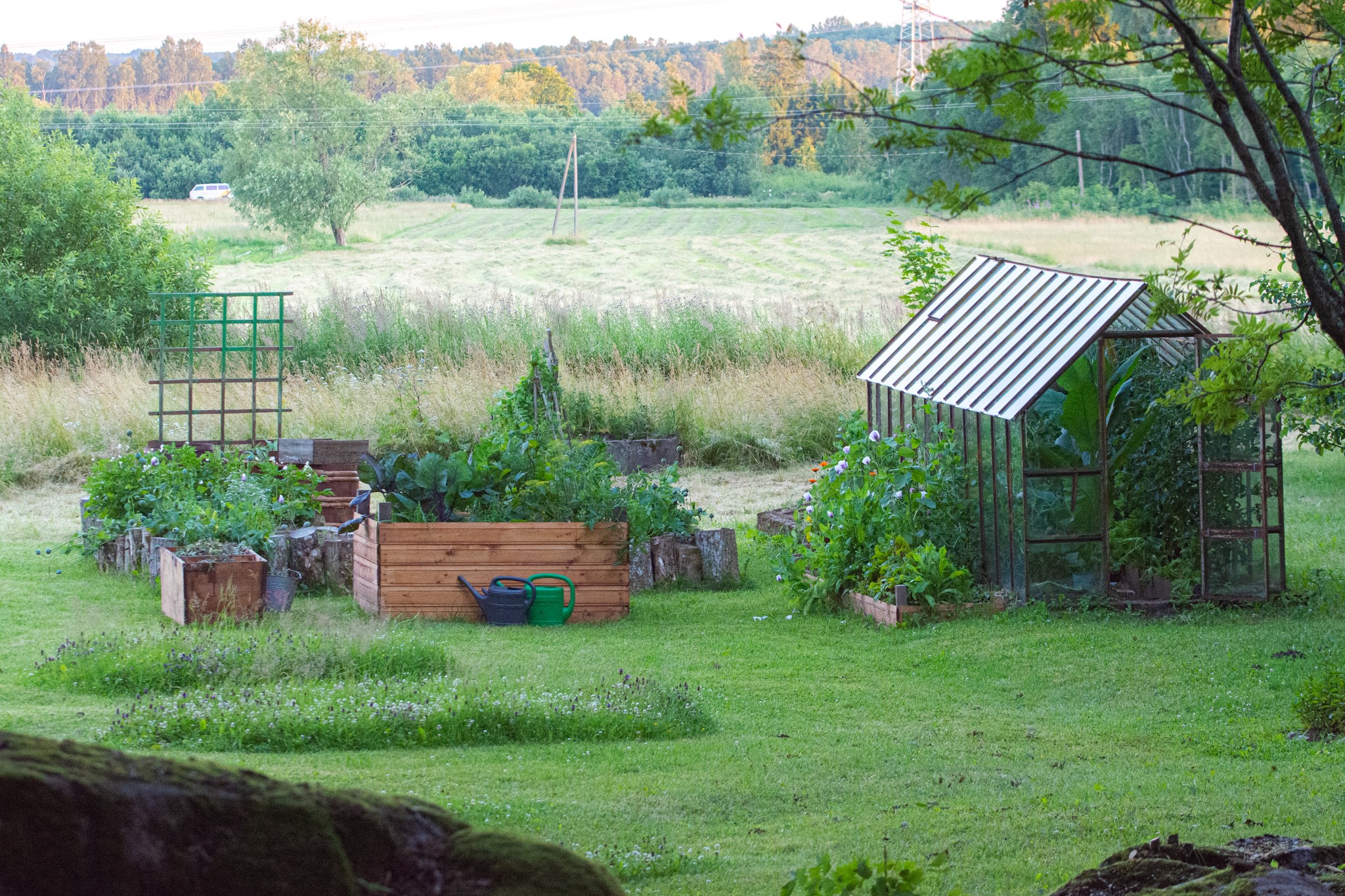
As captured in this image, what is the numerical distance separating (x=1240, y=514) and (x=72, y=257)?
20.0 m

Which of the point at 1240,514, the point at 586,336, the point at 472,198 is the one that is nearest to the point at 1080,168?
the point at 472,198

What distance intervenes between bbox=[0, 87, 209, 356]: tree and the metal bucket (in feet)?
49.3

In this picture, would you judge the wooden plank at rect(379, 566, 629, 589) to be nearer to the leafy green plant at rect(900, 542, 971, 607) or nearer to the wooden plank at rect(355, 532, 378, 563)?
the wooden plank at rect(355, 532, 378, 563)

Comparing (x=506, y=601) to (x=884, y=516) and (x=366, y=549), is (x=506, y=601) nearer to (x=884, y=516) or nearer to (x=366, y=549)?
(x=366, y=549)

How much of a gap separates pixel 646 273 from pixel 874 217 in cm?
1332

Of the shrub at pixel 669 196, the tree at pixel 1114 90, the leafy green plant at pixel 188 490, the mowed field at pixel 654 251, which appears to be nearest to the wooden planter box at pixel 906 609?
the tree at pixel 1114 90

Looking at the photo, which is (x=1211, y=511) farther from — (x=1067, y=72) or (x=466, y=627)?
(x=1067, y=72)

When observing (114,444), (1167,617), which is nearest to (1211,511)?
(1167,617)

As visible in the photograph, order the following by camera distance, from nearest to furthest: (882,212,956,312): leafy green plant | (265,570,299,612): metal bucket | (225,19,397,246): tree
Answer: (265,570,299,612): metal bucket < (882,212,956,312): leafy green plant < (225,19,397,246): tree

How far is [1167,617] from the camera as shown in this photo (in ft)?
28.2

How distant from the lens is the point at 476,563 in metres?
8.84

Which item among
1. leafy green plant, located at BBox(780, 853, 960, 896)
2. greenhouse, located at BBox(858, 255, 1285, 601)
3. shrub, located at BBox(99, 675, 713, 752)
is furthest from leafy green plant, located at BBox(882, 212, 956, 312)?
leafy green plant, located at BBox(780, 853, 960, 896)

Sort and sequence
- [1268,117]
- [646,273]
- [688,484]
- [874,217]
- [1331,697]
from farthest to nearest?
[874,217] < [646,273] < [688,484] < [1331,697] < [1268,117]

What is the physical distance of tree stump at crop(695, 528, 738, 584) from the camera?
10.2m
